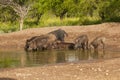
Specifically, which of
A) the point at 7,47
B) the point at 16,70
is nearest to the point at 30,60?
the point at 16,70

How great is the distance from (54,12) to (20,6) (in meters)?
7.50

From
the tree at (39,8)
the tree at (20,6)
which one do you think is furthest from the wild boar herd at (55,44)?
the tree at (39,8)

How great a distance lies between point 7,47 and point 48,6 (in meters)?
16.1

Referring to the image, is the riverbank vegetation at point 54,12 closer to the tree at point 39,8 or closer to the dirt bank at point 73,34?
the tree at point 39,8

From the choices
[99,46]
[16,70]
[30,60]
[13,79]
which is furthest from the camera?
[99,46]

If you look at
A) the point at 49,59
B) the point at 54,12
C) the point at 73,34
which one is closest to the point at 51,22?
the point at 54,12

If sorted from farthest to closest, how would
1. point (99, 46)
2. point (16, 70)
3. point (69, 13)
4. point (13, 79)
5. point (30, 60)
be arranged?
point (69, 13)
point (99, 46)
point (30, 60)
point (16, 70)
point (13, 79)

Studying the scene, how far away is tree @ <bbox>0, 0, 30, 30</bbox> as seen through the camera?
34.1 meters

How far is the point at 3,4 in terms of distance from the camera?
36.1 meters

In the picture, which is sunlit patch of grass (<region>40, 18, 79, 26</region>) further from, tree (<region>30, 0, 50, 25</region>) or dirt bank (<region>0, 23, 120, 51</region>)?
dirt bank (<region>0, 23, 120, 51</region>)

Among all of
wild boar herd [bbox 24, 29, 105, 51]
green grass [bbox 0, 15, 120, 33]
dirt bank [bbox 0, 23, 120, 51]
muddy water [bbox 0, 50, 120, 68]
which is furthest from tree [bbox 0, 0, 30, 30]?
muddy water [bbox 0, 50, 120, 68]

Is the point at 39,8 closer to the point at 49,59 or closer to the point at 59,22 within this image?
the point at 59,22

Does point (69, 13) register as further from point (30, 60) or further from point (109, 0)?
point (30, 60)

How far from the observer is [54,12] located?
137 ft
